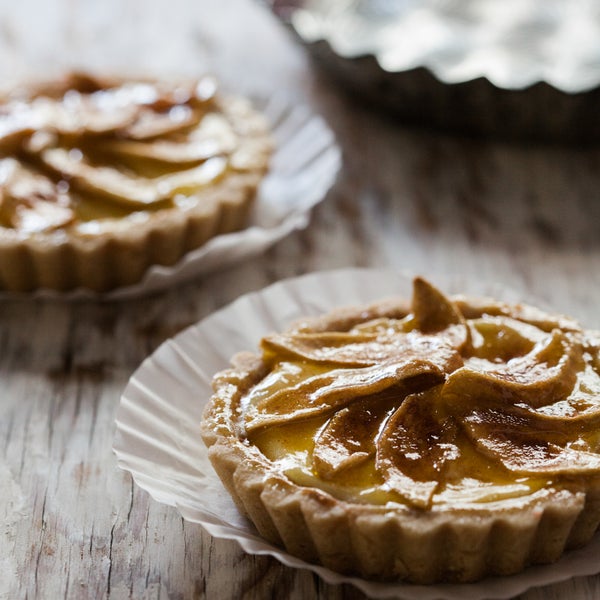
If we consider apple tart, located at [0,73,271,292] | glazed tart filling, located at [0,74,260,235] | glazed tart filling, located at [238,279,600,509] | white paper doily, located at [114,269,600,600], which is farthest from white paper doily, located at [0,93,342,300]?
glazed tart filling, located at [238,279,600,509]

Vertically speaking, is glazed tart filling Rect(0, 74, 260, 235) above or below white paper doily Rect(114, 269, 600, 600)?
above

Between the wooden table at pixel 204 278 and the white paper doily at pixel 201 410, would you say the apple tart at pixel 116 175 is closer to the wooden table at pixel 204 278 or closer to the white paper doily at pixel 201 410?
the wooden table at pixel 204 278

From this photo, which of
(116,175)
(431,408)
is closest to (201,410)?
(431,408)

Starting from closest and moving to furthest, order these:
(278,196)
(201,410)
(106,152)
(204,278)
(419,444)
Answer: (419,444)
(201,410)
(204,278)
(106,152)
(278,196)

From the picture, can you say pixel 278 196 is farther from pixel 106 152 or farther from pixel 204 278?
pixel 106 152

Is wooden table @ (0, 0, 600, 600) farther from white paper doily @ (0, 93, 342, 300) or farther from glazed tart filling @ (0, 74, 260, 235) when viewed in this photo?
glazed tart filling @ (0, 74, 260, 235)

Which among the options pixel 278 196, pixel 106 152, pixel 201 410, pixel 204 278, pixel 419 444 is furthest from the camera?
pixel 278 196
